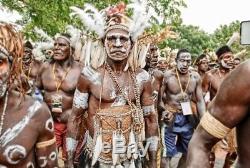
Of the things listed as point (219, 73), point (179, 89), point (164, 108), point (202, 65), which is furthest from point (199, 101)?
point (202, 65)

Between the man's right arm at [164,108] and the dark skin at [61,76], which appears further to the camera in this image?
the man's right arm at [164,108]

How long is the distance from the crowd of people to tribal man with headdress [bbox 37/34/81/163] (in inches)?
0.5

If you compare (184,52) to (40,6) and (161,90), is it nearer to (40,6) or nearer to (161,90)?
(161,90)

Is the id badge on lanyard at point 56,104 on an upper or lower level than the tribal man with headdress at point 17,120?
lower

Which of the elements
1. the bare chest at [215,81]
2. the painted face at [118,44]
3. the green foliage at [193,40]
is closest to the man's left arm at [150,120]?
the painted face at [118,44]

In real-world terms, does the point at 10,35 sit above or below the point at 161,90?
above

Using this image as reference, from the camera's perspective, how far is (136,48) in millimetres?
6801

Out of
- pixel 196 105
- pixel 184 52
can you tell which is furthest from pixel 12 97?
pixel 184 52

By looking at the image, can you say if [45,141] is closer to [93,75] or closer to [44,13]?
[93,75]

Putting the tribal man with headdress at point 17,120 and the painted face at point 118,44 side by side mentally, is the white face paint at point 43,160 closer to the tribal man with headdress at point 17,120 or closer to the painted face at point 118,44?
the tribal man with headdress at point 17,120

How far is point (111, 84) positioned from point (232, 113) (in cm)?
318

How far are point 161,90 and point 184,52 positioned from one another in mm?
797

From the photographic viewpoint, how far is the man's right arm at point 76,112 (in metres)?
6.44

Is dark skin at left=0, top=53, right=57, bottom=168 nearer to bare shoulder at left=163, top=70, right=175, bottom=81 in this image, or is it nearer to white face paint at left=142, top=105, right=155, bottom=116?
white face paint at left=142, top=105, right=155, bottom=116
